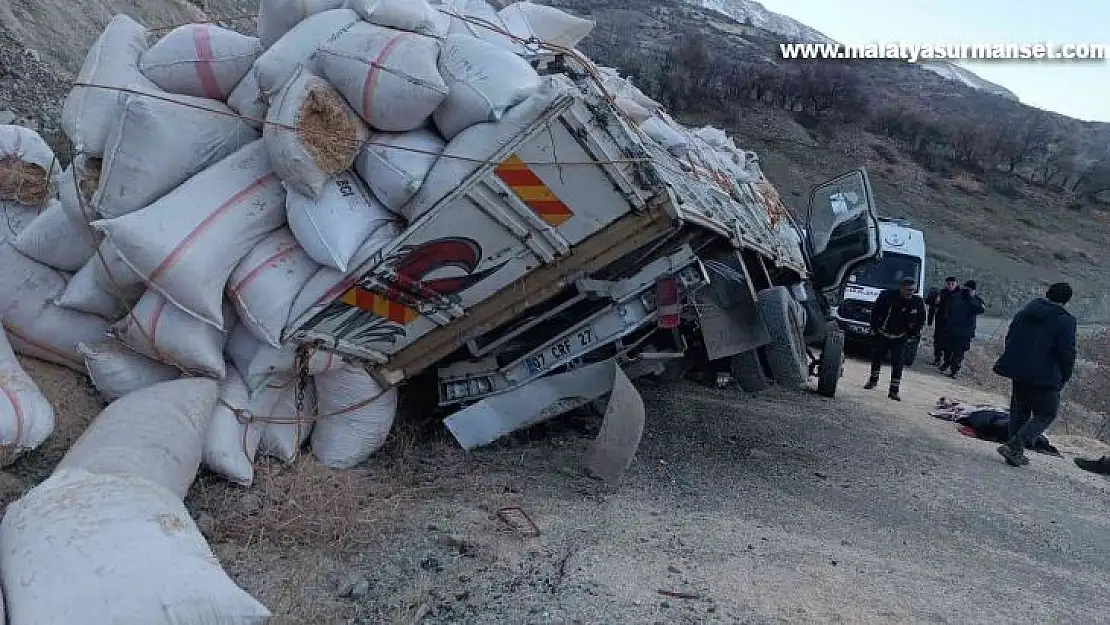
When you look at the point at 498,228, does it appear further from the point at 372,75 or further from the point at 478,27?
the point at 478,27

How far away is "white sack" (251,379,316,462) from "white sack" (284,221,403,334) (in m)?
0.42

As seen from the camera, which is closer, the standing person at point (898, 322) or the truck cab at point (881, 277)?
the standing person at point (898, 322)

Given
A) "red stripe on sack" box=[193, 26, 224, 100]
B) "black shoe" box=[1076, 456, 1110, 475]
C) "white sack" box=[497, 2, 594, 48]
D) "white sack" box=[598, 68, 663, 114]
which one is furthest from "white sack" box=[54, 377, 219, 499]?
"black shoe" box=[1076, 456, 1110, 475]

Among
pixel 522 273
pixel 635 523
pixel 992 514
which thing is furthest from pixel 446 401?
pixel 992 514

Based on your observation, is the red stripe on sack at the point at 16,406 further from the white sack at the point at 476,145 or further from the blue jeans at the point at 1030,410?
the blue jeans at the point at 1030,410

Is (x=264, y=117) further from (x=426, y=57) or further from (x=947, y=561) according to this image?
(x=947, y=561)

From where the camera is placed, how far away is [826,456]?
554 centimetres

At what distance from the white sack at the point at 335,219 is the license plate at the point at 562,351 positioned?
4.06ft

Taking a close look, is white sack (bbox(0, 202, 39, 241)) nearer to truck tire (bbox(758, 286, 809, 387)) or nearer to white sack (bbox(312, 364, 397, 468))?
white sack (bbox(312, 364, 397, 468))

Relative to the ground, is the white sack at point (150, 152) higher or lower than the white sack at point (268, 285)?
higher

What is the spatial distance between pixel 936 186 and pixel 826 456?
26.9 metres

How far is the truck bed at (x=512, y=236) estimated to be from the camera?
3.89 m

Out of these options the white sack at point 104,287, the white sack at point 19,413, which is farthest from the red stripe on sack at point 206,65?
the white sack at point 19,413

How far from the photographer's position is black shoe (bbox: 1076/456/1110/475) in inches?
252
